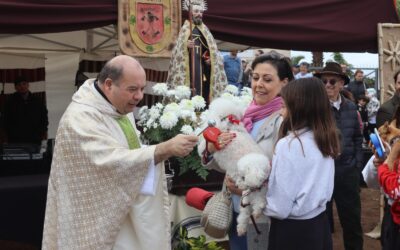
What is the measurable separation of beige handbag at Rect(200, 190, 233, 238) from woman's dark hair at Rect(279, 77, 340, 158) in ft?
1.86

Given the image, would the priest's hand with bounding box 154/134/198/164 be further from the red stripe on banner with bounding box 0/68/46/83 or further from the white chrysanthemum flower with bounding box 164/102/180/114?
the red stripe on banner with bounding box 0/68/46/83

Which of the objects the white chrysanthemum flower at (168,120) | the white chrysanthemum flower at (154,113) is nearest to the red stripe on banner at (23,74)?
the white chrysanthemum flower at (154,113)

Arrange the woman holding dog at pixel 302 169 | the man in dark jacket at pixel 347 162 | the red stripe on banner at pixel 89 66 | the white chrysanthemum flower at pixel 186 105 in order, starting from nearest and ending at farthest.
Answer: the woman holding dog at pixel 302 169
the white chrysanthemum flower at pixel 186 105
the man in dark jacket at pixel 347 162
the red stripe on banner at pixel 89 66

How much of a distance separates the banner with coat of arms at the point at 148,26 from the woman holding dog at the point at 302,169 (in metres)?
3.10

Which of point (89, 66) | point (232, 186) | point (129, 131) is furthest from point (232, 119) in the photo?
point (89, 66)

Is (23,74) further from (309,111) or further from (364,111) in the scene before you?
(309,111)

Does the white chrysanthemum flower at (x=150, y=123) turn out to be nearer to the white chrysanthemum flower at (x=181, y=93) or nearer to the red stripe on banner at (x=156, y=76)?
A: the white chrysanthemum flower at (x=181, y=93)

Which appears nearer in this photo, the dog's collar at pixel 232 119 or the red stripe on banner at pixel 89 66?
the dog's collar at pixel 232 119

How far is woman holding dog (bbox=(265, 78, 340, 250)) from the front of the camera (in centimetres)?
220

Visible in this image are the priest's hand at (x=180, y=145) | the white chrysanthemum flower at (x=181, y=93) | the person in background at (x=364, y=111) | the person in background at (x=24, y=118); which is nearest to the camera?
the priest's hand at (x=180, y=145)

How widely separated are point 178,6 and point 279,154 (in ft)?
11.4

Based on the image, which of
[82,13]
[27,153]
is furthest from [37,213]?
[82,13]

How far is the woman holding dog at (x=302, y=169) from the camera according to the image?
2.20 m

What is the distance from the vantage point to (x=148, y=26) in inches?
209
